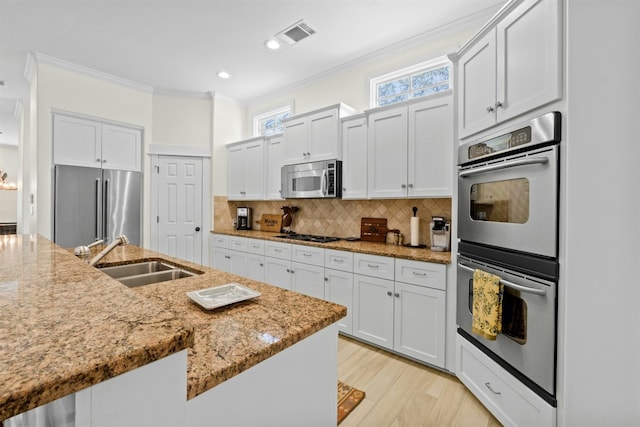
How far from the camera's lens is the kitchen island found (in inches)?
16.9

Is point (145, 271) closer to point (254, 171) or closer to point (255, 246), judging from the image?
point (255, 246)

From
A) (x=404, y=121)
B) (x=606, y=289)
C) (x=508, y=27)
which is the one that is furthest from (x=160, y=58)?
(x=606, y=289)

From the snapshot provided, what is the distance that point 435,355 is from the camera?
2.34m

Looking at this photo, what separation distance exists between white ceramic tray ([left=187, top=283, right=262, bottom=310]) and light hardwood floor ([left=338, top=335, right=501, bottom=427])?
44.9 inches

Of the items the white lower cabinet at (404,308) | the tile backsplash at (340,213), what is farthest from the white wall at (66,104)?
the white lower cabinet at (404,308)

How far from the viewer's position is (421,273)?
2.40 metres

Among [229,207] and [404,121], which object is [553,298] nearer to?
[404,121]

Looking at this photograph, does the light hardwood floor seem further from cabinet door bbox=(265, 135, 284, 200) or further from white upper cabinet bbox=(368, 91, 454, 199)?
cabinet door bbox=(265, 135, 284, 200)

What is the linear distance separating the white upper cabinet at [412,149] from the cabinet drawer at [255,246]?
4.94 ft

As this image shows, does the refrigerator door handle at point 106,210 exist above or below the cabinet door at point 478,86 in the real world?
below

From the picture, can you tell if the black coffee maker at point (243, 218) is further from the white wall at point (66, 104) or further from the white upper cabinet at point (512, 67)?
the white upper cabinet at point (512, 67)

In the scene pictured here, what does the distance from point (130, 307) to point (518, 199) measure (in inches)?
71.0

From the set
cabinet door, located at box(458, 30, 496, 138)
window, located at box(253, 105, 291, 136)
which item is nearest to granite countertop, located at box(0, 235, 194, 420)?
cabinet door, located at box(458, 30, 496, 138)

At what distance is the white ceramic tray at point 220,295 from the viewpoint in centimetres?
116
